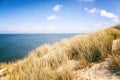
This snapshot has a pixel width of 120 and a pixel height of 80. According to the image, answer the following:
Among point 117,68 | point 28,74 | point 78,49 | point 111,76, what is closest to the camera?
point 111,76

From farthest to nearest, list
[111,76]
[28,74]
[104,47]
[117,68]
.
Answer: [104,47]
[28,74]
[117,68]
[111,76]

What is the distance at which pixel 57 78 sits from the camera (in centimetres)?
367

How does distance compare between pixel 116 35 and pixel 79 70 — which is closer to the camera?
pixel 79 70

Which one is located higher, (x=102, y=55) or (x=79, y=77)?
(x=102, y=55)

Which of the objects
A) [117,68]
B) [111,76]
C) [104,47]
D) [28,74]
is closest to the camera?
[111,76]

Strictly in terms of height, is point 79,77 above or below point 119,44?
below

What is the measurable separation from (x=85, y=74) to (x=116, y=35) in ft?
13.8

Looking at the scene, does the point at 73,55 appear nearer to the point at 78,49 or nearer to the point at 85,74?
the point at 78,49

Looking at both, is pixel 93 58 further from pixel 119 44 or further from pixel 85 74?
pixel 85 74

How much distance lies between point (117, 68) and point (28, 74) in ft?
6.50

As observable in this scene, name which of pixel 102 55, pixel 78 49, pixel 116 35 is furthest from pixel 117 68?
pixel 116 35

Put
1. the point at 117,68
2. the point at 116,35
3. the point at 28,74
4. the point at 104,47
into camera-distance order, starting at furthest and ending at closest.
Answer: the point at 116,35 → the point at 104,47 → the point at 28,74 → the point at 117,68

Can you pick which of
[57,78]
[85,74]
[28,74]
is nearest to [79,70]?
[85,74]

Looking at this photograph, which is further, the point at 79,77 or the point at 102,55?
the point at 102,55
